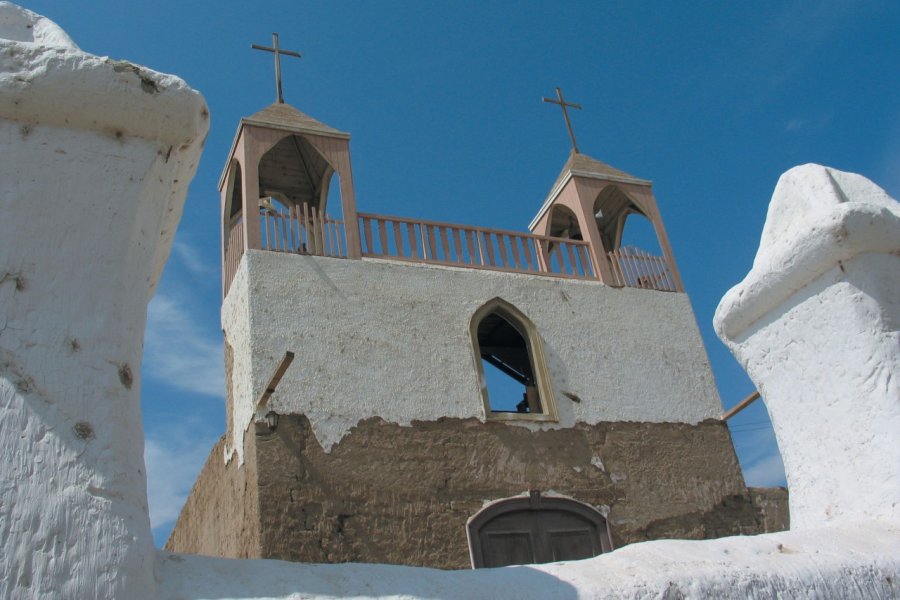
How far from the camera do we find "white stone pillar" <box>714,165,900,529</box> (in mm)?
2602

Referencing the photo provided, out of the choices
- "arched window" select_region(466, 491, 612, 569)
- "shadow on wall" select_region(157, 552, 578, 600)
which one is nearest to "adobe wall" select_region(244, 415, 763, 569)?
"arched window" select_region(466, 491, 612, 569)

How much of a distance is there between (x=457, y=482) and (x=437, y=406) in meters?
0.88

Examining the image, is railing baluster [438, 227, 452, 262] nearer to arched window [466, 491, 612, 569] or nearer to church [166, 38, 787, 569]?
church [166, 38, 787, 569]

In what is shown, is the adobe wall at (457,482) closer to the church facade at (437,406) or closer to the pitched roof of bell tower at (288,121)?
the church facade at (437,406)

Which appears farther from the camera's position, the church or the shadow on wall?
the church

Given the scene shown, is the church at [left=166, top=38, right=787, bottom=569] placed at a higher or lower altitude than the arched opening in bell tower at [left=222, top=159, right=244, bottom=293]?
lower

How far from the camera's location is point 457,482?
877 centimetres

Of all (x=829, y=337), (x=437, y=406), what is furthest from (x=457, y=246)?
(x=829, y=337)

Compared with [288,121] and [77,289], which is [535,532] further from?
[77,289]

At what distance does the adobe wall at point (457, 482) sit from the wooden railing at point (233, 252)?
8.04 feet

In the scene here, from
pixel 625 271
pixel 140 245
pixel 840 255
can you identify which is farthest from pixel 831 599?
pixel 625 271

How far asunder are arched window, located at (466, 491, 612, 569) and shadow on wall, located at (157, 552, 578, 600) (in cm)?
664

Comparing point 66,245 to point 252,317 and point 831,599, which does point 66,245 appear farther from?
point 252,317

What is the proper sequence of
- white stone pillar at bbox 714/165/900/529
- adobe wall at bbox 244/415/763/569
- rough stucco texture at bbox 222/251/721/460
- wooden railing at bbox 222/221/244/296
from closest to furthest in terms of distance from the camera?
white stone pillar at bbox 714/165/900/529, adobe wall at bbox 244/415/763/569, rough stucco texture at bbox 222/251/721/460, wooden railing at bbox 222/221/244/296
